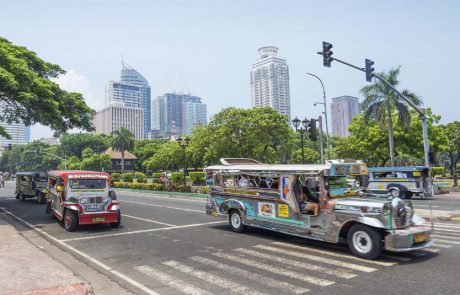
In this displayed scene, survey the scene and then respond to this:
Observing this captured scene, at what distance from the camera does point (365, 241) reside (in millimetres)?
8992

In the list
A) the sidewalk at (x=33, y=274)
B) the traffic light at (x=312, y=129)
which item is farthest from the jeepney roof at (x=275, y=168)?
the traffic light at (x=312, y=129)

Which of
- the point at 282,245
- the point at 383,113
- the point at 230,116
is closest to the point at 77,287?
the point at 282,245

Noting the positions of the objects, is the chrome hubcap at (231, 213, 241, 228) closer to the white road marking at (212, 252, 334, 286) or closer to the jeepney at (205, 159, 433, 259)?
the jeepney at (205, 159, 433, 259)

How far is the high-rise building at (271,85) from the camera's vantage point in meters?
101

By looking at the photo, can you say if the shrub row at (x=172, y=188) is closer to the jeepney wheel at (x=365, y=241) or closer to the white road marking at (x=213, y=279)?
the white road marking at (x=213, y=279)

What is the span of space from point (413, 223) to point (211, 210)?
7531 millimetres

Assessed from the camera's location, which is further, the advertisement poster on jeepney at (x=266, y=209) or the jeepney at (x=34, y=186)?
the jeepney at (x=34, y=186)

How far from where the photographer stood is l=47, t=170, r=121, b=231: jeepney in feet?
46.7

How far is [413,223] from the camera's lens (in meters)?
9.16

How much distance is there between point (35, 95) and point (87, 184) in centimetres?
662

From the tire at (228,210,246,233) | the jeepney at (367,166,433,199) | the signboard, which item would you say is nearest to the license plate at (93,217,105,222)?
the tire at (228,210,246,233)

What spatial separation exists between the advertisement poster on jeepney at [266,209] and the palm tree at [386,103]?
26350mm

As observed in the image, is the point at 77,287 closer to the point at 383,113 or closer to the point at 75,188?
the point at 75,188

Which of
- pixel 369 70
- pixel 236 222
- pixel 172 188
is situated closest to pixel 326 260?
pixel 236 222
